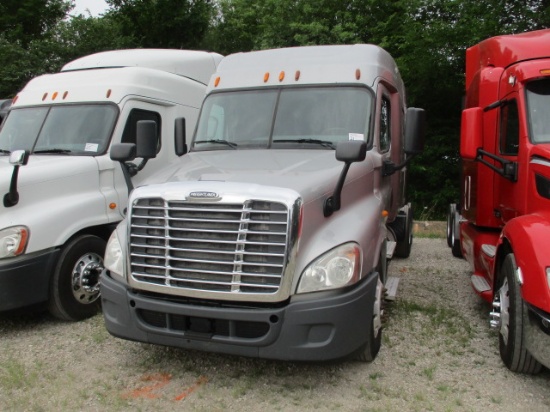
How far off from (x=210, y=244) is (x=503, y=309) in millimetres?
2566

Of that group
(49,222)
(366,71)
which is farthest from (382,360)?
(49,222)

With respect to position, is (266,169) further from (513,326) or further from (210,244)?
(513,326)

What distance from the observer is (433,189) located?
16688 mm

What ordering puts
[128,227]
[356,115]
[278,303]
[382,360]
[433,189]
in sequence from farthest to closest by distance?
[433,189], [356,115], [382,360], [128,227], [278,303]

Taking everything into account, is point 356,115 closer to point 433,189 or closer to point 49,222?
point 49,222

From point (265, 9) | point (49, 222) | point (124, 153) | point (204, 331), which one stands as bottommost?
point (204, 331)

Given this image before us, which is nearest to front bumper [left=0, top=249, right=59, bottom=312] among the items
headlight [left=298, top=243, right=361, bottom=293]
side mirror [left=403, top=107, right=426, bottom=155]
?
headlight [left=298, top=243, right=361, bottom=293]

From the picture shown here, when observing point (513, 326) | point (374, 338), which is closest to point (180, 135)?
point (374, 338)

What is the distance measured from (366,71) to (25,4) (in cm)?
2117

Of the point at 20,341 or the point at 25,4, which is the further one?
the point at 25,4

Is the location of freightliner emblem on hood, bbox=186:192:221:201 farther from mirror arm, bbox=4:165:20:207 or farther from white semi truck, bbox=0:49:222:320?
mirror arm, bbox=4:165:20:207

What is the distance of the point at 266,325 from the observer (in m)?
3.73

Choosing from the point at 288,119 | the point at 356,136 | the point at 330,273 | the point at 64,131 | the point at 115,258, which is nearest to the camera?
the point at 330,273

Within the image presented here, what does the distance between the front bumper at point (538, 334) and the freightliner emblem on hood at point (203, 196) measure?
237cm
